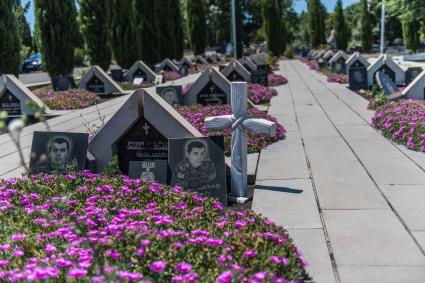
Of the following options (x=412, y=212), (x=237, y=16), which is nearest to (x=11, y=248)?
(x=412, y=212)

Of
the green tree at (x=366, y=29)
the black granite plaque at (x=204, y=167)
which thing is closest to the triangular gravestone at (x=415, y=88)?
the black granite plaque at (x=204, y=167)

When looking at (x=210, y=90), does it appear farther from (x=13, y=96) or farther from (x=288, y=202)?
(x=288, y=202)

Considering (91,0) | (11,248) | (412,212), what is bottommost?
(412,212)

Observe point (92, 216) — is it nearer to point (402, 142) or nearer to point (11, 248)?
point (11, 248)

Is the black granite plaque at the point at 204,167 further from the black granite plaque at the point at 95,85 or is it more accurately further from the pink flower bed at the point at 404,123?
the black granite plaque at the point at 95,85

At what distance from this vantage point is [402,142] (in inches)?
357

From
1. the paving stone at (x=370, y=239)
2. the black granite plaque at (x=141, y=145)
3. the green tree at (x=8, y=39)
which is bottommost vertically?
the paving stone at (x=370, y=239)

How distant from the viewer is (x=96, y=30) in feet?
82.2

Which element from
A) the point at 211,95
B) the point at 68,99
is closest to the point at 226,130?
A: the point at 211,95

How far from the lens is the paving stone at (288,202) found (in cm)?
541

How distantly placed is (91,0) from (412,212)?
21.9 m

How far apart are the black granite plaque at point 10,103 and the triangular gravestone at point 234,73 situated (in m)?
7.76

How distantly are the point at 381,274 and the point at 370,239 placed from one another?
77 centimetres

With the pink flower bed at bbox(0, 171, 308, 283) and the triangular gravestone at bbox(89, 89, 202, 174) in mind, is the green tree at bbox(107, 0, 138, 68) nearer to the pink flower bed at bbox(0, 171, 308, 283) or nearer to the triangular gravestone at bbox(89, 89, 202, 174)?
the triangular gravestone at bbox(89, 89, 202, 174)
